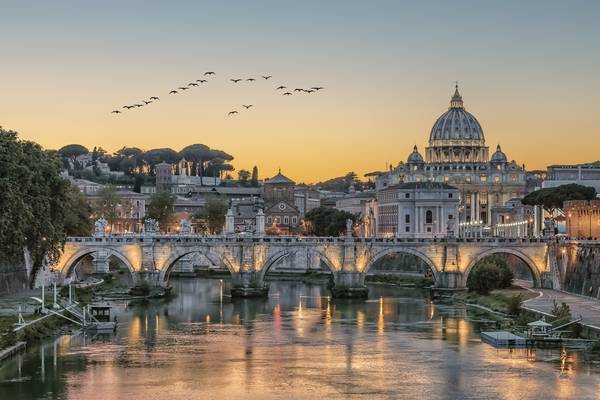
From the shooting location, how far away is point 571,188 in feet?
421

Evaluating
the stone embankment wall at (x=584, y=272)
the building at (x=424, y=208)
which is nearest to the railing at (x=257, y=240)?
the stone embankment wall at (x=584, y=272)

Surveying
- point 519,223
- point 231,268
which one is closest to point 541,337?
point 231,268

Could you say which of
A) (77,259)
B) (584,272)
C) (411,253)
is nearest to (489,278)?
(584,272)

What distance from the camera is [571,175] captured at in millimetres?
162000

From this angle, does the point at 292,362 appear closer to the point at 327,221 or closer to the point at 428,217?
the point at 327,221

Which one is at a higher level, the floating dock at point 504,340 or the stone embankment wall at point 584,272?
the stone embankment wall at point 584,272

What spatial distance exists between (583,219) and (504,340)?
37993 mm

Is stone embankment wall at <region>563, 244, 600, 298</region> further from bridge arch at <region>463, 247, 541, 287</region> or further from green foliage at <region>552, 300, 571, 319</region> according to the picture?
green foliage at <region>552, 300, 571, 319</region>

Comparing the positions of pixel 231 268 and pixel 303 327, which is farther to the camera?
pixel 231 268

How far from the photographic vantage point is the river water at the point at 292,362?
50344 mm

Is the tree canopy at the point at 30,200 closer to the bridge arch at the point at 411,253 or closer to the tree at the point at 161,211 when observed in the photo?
the bridge arch at the point at 411,253

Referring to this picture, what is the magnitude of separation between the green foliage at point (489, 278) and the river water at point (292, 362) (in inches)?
323

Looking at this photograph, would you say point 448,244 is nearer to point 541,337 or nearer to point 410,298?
point 410,298

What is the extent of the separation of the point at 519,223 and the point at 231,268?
Answer: 6597 cm
